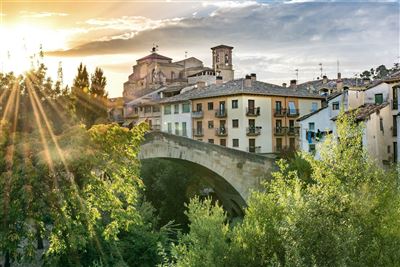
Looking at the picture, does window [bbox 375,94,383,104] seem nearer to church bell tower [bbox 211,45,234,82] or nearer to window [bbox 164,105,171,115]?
window [bbox 164,105,171,115]

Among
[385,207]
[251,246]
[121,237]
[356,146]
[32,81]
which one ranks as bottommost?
[121,237]

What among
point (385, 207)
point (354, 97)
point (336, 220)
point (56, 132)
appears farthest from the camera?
point (354, 97)

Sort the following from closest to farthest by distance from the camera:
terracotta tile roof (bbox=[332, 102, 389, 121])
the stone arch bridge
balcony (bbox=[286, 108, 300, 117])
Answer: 1. the stone arch bridge
2. terracotta tile roof (bbox=[332, 102, 389, 121])
3. balcony (bbox=[286, 108, 300, 117])

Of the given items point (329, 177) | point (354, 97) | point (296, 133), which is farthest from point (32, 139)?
point (296, 133)

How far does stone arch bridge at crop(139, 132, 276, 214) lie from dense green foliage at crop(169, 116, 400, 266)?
16439 mm

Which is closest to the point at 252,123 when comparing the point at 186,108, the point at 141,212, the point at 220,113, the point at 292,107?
the point at 220,113

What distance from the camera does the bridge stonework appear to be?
2864cm

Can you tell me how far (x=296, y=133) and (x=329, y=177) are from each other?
127 ft

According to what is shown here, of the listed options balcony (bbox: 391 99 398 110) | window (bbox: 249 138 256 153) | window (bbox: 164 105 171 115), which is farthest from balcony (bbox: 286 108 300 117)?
balcony (bbox: 391 99 398 110)

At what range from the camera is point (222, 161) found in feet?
96.6

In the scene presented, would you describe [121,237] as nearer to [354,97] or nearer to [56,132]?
[56,132]

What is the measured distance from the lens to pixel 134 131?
16.8 metres

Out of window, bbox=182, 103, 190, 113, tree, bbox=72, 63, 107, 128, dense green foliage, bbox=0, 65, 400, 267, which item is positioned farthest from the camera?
window, bbox=182, 103, 190, 113

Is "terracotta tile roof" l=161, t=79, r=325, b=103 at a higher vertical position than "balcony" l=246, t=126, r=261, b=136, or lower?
higher
